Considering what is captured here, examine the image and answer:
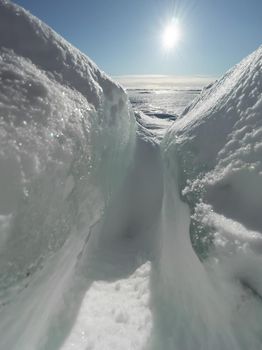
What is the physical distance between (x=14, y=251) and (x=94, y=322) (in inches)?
27.1

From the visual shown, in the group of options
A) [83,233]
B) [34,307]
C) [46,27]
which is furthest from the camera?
[46,27]

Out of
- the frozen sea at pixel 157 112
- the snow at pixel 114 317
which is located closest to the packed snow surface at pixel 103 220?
the snow at pixel 114 317

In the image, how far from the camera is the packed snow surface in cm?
150

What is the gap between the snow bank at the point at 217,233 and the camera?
1.59m

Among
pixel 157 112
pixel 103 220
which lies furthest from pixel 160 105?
pixel 103 220

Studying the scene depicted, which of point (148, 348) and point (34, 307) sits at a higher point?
point (34, 307)

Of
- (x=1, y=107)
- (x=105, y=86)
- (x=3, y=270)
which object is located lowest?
(x=3, y=270)

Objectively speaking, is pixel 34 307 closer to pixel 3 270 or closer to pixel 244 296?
pixel 3 270

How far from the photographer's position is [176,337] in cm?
172

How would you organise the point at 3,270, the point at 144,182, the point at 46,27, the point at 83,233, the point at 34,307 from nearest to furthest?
the point at 3,270, the point at 34,307, the point at 83,233, the point at 46,27, the point at 144,182

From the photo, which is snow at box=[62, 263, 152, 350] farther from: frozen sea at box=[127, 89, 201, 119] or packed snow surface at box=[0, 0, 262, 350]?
frozen sea at box=[127, 89, 201, 119]

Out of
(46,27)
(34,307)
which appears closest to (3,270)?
(34,307)

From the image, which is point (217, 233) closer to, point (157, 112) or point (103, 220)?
point (103, 220)

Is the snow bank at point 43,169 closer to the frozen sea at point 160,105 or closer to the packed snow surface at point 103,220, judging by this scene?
the packed snow surface at point 103,220
